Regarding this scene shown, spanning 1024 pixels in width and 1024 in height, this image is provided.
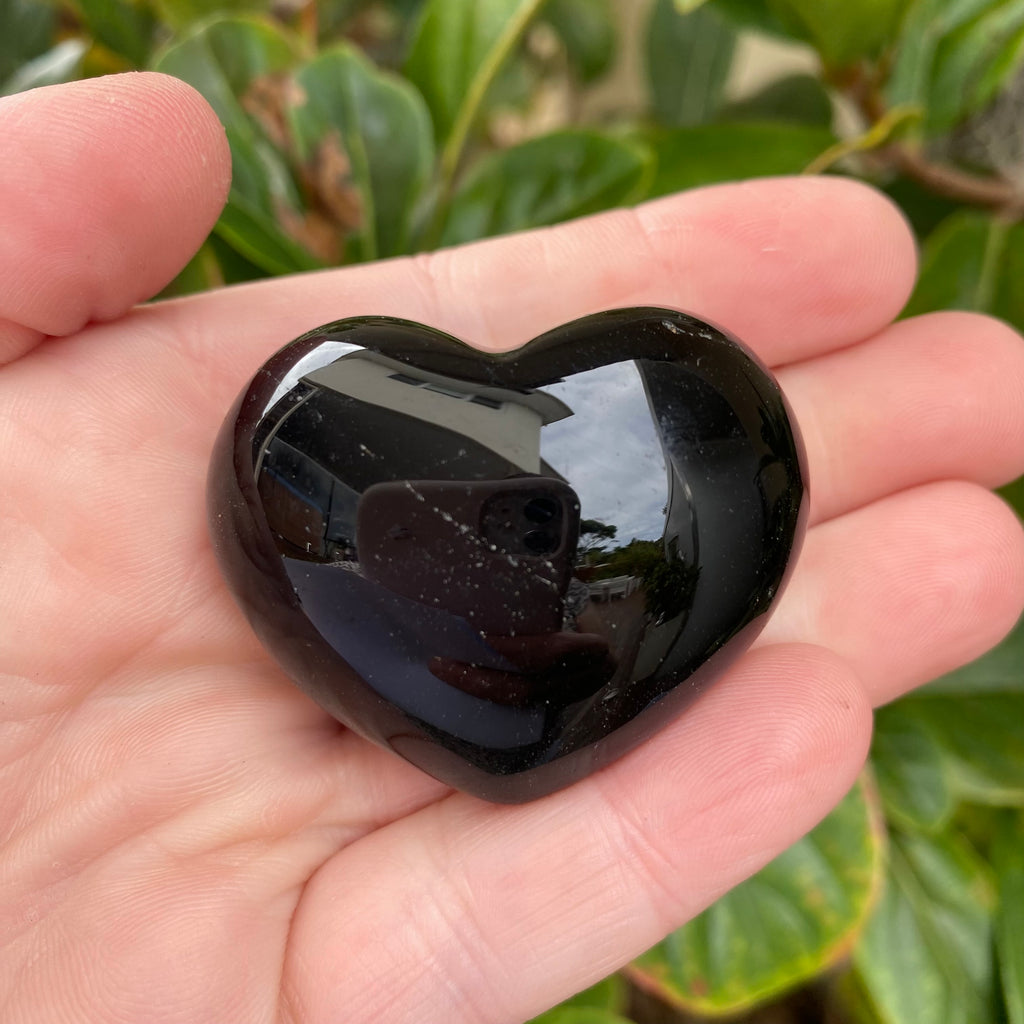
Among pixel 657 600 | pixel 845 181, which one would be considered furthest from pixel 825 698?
pixel 845 181

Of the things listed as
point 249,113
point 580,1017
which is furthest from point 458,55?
point 580,1017

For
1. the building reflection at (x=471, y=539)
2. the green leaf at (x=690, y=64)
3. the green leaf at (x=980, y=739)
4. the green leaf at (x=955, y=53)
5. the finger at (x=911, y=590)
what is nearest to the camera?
the building reflection at (x=471, y=539)

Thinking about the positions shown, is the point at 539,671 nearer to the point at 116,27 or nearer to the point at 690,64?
the point at 116,27

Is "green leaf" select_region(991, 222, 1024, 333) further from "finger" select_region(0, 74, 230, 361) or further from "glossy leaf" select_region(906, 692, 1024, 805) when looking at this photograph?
"finger" select_region(0, 74, 230, 361)

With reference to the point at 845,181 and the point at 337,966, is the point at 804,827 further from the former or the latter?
the point at 845,181

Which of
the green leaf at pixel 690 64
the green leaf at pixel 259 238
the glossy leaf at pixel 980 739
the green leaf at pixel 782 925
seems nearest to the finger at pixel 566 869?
the green leaf at pixel 782 925

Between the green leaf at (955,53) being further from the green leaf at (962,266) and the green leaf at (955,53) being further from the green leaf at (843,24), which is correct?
the green leaf at (962,266)
